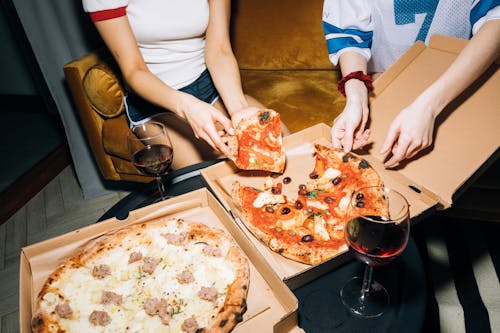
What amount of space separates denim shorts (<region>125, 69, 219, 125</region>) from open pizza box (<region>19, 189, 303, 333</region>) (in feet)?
3.06

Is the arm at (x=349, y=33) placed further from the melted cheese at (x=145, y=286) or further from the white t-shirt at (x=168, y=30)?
the melted cheese at (x=145, y=286)

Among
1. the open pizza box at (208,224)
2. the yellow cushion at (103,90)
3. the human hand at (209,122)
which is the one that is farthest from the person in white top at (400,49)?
the yellow cushion at (103,90)

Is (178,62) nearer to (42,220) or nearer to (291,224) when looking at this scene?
(291,224)

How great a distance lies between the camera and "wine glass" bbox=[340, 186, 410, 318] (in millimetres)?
873

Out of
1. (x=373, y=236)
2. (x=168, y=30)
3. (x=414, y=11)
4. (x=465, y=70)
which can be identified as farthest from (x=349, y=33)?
(x=373, y=236)

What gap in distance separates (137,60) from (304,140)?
36.6 inches

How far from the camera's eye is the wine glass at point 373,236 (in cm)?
87

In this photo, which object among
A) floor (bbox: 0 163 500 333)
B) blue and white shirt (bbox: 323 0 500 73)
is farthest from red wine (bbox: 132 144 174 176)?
floor (bbox: 0 163 500 333)

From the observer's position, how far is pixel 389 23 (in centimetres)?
182

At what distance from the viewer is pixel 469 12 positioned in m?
1.66

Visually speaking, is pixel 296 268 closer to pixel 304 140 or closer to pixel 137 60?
pixel 304 140

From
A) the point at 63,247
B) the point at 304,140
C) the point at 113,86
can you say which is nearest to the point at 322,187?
the point at 304,140

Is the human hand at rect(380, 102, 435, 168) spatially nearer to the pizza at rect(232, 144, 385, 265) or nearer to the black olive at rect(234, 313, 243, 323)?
the pizza at rect(232, 144, 385, 265)

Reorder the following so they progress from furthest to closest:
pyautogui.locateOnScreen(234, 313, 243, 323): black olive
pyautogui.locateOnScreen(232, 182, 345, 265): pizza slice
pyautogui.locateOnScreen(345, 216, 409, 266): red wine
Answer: pyautogui.locateOnScreen(232, 182, 345, 265): pizza slice → pyautogui.locateOnScreen(234, 313, 243, 323): black olive → pyautogui.locateOnScreen(345, 216, 409, 266): red wine
